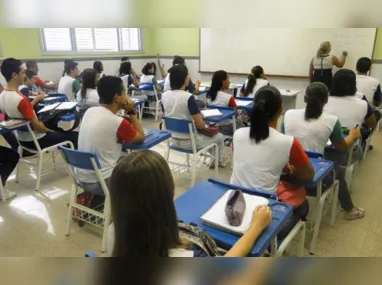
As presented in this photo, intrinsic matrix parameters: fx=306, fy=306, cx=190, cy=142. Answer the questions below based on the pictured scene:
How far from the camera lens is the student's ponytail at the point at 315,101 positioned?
2.15 meters

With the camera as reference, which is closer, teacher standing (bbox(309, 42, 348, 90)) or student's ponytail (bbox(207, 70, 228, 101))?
student's ponytail (bbox(207, 70, 228, 101))

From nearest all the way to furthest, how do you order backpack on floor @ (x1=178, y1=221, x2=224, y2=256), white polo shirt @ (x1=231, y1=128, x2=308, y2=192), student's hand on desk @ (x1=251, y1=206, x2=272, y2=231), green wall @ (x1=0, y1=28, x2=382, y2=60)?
1. backpack on floor @ (x1=178, y1=221, x2=224, y2=256)
2. student's hand on desk @ (x1=251, y1=206, x2=272, y2=231)
3. white polo shirt @ (x1=231, y1=128, x2=308, y2=192)
4. green wall @ (x1=0, y1=28, x2=382, y2=60)

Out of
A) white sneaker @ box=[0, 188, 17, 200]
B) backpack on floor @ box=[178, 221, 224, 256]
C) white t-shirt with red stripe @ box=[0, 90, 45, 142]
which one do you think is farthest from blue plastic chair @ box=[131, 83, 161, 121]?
backpack on floor @ box=[178, 221, 224, 256]

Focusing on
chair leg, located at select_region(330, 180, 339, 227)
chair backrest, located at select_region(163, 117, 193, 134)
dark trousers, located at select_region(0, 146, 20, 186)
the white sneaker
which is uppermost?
chair backrest, located at select_region(163, 117, 193, 134)

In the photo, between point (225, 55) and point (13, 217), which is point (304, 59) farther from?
point (13, 217)

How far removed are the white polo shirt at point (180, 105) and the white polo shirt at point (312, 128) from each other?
1.01 meters

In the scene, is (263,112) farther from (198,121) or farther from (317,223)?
(198,121)

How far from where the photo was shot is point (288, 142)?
64.4 inches

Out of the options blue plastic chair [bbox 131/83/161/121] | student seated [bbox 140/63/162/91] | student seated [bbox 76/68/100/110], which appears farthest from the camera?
student seated [bbox 140/63/162/91]

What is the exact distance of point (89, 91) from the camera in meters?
3.80

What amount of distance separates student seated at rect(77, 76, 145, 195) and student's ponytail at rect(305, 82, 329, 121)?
1282mm

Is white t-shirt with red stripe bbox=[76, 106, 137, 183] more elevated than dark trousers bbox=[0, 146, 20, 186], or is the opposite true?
white t-shirt with red stripe bbox=[76, 106, 137, 183]

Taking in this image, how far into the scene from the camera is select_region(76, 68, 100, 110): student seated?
3.75 m

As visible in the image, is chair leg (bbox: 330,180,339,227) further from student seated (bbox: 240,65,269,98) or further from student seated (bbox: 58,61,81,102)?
student seated (bbox: 58,61,81,102)
